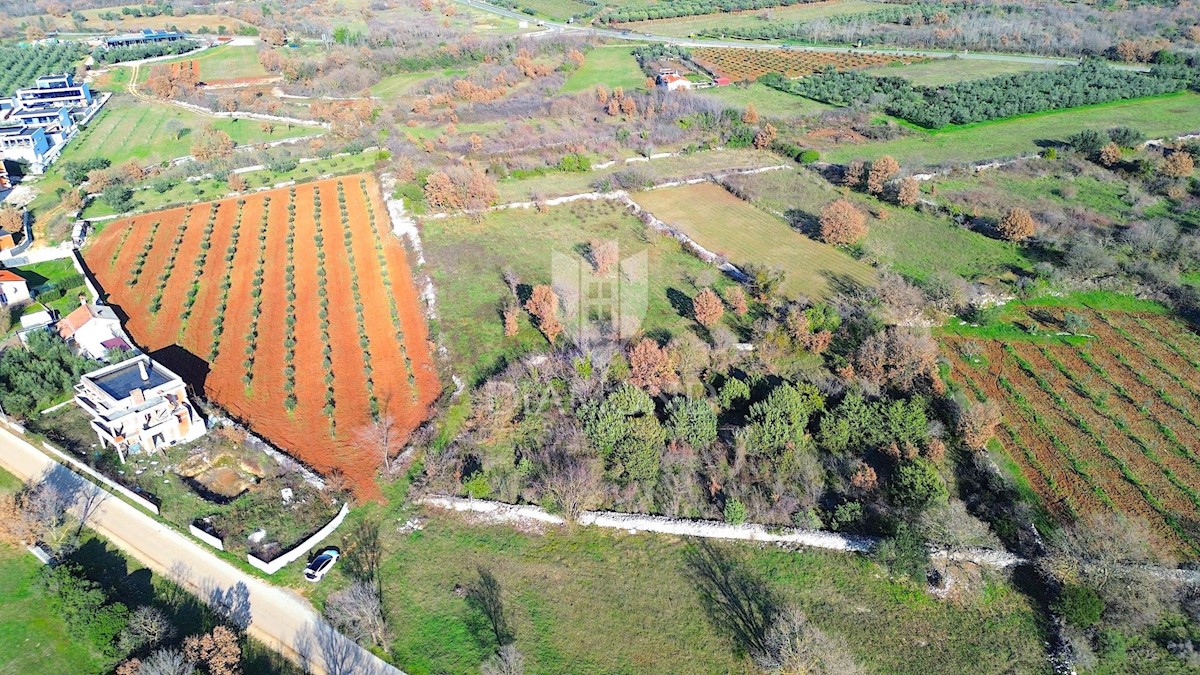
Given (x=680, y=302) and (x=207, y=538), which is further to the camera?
(x=680, y=302)

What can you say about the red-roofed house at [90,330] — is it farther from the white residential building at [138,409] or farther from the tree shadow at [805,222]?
the tree shadow at [805,222]

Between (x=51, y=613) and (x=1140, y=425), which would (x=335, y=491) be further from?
(x=1140, y=425)

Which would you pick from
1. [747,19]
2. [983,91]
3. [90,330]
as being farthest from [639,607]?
[747,19]

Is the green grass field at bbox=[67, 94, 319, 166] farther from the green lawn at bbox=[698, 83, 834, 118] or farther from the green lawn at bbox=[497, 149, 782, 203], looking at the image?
the green lawn at bbox=[698, 83, 834, 118]

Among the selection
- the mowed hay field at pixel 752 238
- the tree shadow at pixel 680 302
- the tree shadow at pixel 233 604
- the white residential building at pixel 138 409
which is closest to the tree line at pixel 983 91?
the mowed hay field at pixel 752 238

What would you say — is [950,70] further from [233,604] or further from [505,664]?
[233,604]

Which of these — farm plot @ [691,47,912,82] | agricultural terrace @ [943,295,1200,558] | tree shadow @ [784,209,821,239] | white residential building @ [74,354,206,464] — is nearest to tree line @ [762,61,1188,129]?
farm plot @ [691,47,912,82]

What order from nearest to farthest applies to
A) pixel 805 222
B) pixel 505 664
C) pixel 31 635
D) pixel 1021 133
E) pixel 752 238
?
1. pixel 505 664
2. pixel 31 635
3. pixel 752 238
4. pixel 805 222
5. pixel 1021 133
